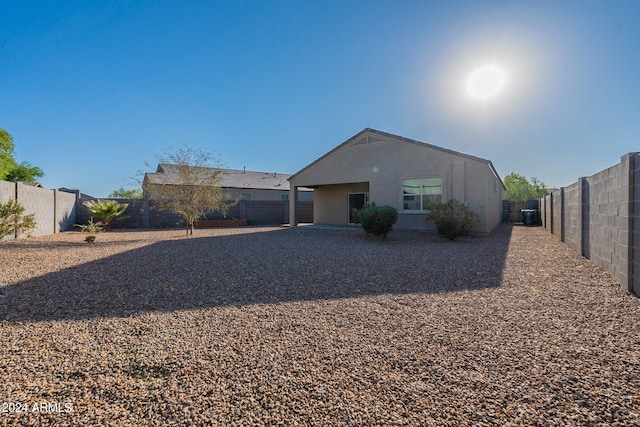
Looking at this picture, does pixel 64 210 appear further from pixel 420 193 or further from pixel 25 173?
pixel 25 173

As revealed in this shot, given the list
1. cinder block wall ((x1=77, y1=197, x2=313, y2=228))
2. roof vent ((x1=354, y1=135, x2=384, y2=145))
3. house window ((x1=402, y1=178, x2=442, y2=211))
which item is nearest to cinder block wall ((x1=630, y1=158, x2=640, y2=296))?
house window ((x1=402, y1=178, x2=442, y2=211))

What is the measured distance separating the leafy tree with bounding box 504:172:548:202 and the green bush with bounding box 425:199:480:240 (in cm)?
4647

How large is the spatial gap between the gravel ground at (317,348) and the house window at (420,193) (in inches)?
312

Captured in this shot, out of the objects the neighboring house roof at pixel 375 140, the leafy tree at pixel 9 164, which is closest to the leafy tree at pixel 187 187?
the neighboring house roof at pixel 375 140

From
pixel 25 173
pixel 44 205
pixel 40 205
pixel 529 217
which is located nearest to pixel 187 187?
pixel 40 205

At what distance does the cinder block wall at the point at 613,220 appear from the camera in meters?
4.68

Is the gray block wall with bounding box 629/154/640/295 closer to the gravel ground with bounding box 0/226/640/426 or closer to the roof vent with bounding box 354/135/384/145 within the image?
the gravel ground with bounding box 0/226/640/426

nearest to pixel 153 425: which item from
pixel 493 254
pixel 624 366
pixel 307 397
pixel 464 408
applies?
pixel 307 397

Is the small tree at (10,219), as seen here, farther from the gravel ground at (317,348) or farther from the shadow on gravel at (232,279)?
the gravel ground at (317,348)

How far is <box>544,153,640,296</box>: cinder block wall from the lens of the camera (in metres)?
4.68

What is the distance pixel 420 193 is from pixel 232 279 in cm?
1077

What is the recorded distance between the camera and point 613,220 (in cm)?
559

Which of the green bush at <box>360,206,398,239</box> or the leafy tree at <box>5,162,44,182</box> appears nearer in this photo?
the green bush at <box>360,206,398,239</box>

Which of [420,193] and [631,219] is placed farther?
[420,193]
